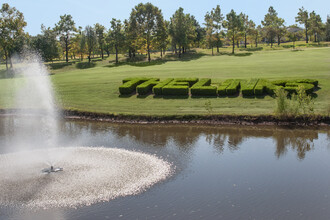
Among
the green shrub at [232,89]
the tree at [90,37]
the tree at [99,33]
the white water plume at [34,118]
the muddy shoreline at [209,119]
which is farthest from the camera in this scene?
the tree at [99,33]

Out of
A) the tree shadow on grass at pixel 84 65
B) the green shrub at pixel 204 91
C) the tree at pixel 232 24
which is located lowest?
the green shrub at pixel 204 91

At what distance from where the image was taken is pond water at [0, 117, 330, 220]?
48.0 ft

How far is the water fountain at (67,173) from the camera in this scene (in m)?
16.2

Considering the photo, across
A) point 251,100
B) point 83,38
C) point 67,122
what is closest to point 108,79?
point 67,122

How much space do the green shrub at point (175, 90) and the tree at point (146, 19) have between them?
45.8 metres

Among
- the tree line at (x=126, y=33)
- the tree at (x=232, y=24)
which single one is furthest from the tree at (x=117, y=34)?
the tree at (x=232, y=24)

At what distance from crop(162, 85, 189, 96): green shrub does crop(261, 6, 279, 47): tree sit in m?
73.8

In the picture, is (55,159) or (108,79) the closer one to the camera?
(55,159)

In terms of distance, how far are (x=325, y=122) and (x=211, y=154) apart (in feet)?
39.8

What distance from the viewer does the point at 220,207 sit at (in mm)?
14789

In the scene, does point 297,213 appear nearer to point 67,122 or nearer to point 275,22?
point 67,122

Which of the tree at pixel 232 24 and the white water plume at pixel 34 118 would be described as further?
the tree at pixel 232 24

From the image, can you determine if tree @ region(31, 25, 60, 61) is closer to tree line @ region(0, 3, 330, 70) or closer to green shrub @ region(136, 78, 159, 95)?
tree line @ region(0, 3, 330, 70)

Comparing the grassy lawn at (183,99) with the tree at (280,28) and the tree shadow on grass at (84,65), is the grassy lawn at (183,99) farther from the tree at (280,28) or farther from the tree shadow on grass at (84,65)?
the tree at (280,28)
